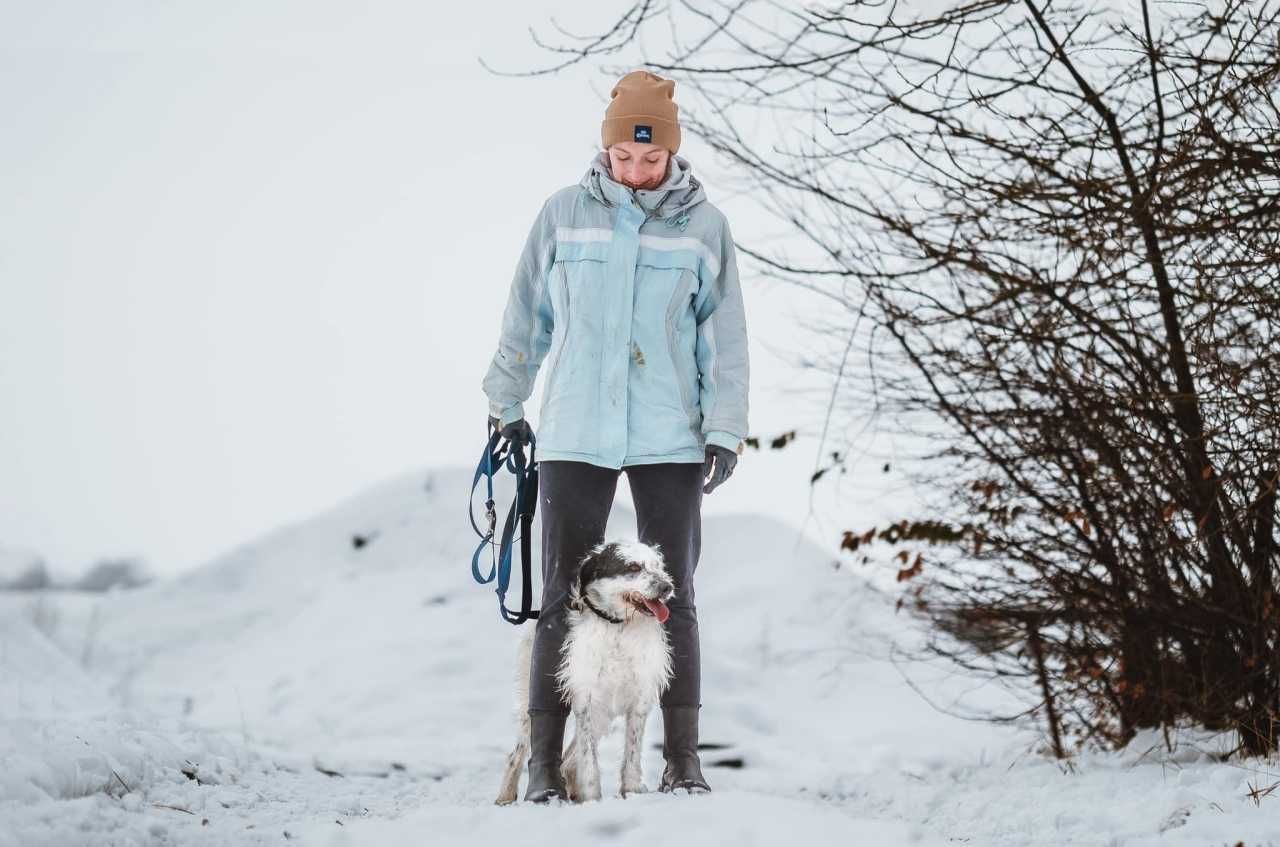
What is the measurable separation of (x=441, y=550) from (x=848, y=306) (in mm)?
8059

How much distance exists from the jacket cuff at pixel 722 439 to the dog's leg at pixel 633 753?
938mm

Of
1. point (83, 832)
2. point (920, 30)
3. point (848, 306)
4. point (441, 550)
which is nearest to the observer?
point (83, 832)

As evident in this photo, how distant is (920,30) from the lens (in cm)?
401

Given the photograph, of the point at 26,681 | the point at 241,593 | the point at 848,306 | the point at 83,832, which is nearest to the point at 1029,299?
the point at 848,306

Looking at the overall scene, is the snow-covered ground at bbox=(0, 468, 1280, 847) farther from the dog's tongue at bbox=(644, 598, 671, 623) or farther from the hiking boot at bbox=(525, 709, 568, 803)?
the dog's tongue at bbox=(644, 598, 671, 623)

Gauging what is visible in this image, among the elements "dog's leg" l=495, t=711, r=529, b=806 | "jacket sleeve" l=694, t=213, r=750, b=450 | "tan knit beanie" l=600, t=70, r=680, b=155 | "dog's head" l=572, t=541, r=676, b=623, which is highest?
"tan knit beanie" l=600, t=70, r=680, b=155

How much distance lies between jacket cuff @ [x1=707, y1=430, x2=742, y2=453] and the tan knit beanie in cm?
102

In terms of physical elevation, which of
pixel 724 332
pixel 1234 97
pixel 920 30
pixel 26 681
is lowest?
pixel 26 681

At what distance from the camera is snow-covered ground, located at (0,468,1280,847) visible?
128 inches

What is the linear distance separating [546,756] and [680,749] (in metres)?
0.46

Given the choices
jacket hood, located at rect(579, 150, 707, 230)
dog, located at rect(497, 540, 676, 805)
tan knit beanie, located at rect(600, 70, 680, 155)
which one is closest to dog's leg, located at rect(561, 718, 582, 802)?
dog, located at rect(497, 540, 676, 805)

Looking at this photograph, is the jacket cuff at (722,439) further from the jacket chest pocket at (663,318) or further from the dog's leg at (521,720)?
the dog's leg at (521,720)

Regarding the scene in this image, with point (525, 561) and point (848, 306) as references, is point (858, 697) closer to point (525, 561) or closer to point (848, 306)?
point (848, 306)

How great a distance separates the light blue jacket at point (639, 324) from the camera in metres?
3.64
